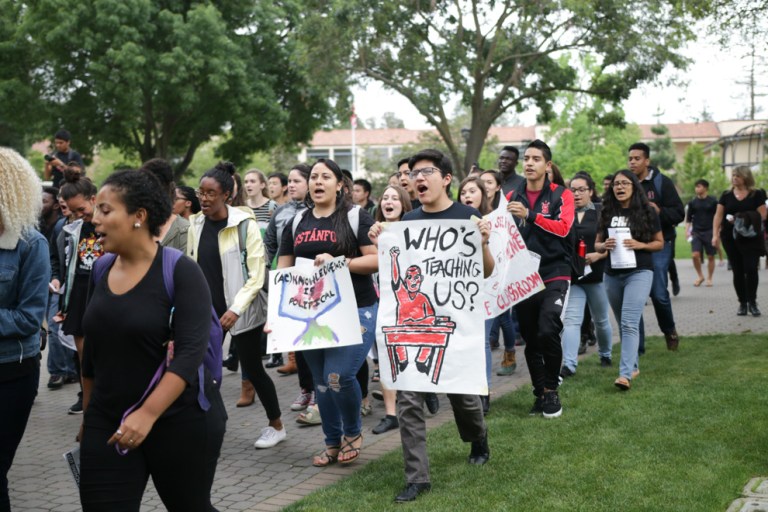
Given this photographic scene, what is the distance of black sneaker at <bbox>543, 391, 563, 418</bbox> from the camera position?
24.2 ft

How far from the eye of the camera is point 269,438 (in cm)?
705

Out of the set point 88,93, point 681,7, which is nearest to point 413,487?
point 681,7

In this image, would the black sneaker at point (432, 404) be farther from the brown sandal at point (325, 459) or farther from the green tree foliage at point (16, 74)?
the green tree foliage at point (16, 74)

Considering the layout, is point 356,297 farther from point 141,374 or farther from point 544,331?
point 141,374

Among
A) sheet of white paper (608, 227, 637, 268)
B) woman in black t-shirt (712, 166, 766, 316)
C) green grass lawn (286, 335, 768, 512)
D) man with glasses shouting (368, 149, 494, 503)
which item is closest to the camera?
green grass lawn (286, 335, 768, 512)

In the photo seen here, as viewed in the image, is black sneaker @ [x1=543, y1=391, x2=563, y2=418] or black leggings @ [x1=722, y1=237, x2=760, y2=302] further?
black leggings @ [x1=722, y1=237, x2=760, y2=302]

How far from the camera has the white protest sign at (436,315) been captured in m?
5.52

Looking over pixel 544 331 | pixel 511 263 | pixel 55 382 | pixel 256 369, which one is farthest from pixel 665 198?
pixel 55 382

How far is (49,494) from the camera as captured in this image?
5.98 metres

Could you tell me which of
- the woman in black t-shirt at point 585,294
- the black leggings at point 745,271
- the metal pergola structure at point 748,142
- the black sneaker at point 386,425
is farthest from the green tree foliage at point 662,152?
the black sneaker at point 386,425

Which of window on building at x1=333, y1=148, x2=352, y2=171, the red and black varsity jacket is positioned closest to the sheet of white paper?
the red and black varsity jacket

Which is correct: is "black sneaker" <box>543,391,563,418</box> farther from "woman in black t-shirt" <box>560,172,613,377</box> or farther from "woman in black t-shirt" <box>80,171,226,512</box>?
"woman in black t-shirt" <box>80,171,226,512</box>

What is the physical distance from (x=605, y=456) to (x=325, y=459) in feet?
6.57

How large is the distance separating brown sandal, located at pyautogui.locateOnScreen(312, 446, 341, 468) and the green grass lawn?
351 mm
